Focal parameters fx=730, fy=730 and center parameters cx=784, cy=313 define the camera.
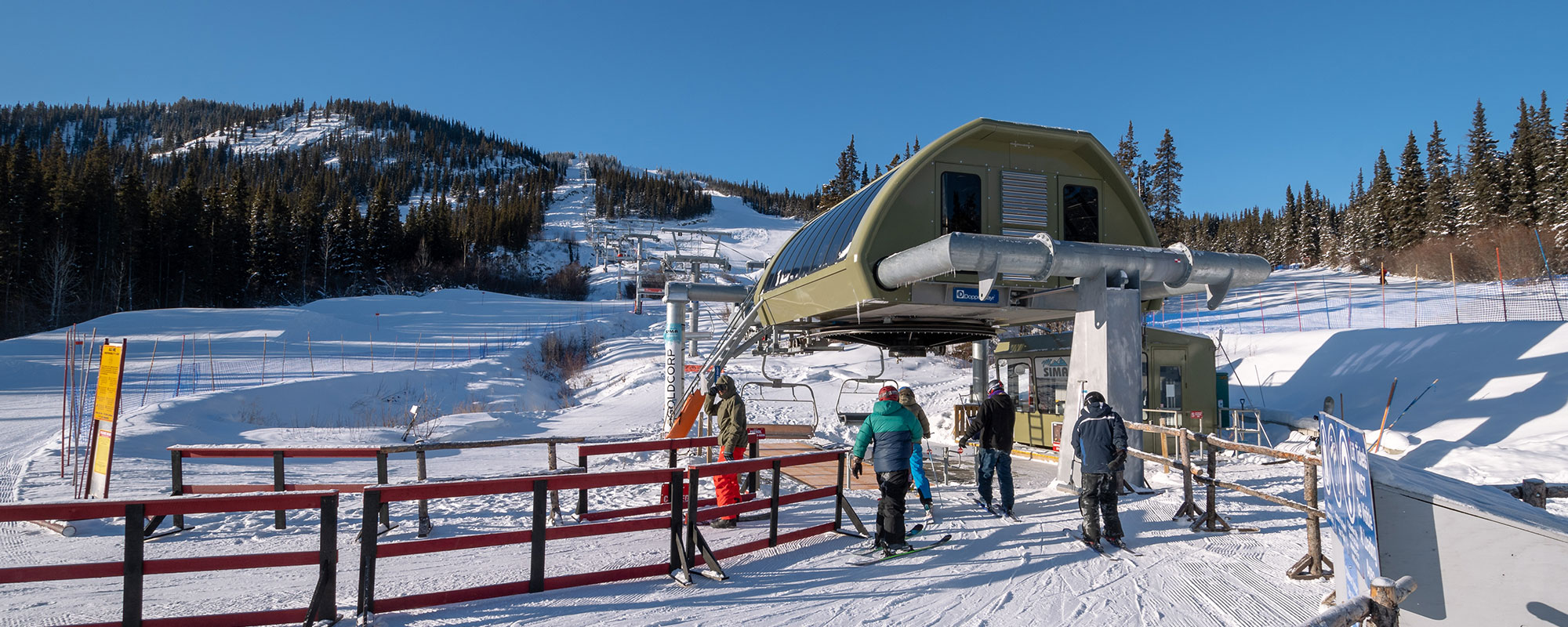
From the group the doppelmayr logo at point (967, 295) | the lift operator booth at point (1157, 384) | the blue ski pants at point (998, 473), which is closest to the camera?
the blue ski pants at point (998, 473)

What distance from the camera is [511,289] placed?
74.0 m

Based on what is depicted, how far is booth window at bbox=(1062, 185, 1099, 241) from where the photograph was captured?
1324 centimetres

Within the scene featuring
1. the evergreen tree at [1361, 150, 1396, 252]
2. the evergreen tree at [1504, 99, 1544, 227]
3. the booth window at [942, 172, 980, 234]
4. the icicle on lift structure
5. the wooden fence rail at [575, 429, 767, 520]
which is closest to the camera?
the wooden fence rail at [575, 429, 767, 520]

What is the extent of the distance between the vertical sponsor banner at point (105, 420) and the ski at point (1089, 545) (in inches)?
440

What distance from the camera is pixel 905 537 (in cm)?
779

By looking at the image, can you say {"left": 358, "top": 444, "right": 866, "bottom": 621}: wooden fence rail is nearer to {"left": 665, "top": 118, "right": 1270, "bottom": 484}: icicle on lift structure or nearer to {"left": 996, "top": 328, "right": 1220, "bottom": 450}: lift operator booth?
{"left": 665, "top": 118, "right": 1270, "bottom": 484}: icicle on lift structure

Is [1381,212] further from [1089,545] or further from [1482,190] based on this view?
[1089,545]

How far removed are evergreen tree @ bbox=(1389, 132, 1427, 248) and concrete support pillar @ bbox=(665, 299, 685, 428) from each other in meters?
63.9

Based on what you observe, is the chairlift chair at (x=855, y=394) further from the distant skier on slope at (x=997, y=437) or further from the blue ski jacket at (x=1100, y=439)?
the blue ski jacket at (x=1100, y=439)

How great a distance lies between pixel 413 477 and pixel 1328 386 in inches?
932

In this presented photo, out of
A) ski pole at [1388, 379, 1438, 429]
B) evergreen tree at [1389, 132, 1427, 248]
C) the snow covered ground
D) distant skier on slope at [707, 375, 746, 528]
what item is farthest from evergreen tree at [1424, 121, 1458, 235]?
distant skier on slope at [707, 375, 746, 528]

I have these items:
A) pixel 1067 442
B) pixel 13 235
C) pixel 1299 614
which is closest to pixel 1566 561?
pixel 1299 614

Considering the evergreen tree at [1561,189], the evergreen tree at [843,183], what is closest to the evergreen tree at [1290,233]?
the evergreen tree at [1561,189]

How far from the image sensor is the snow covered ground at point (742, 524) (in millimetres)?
5867
